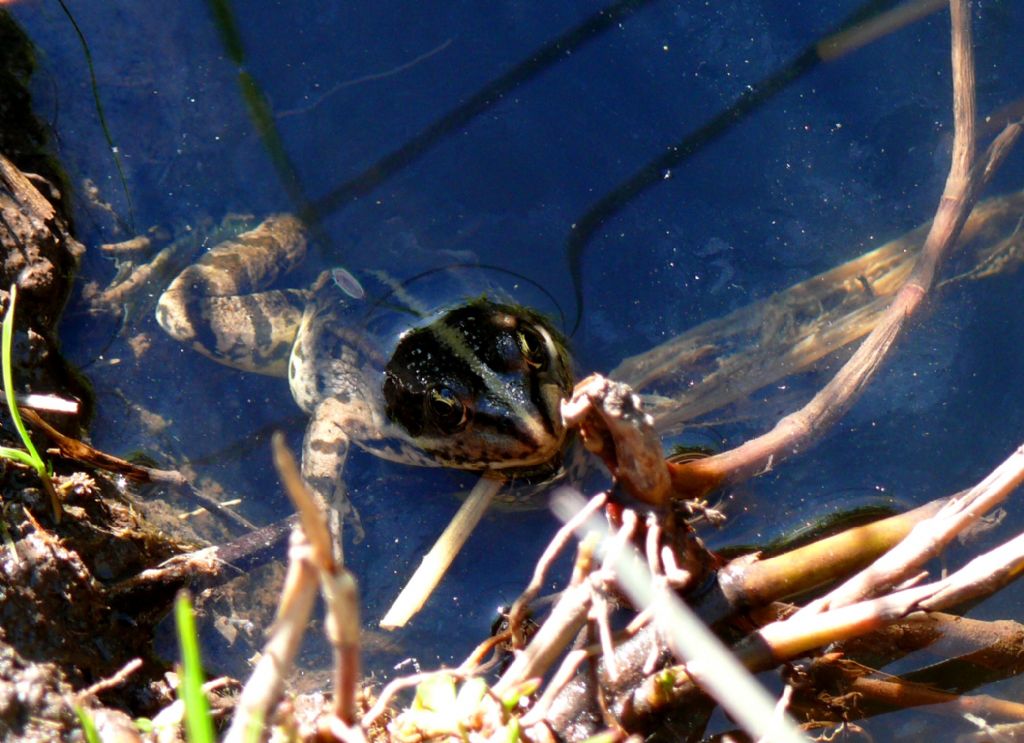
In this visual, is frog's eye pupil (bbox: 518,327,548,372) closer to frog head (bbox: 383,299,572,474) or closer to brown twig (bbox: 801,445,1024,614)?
frog head (bbox: 383,299,572,474)

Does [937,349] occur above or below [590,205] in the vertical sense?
below

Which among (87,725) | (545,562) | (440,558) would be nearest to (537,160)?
(440,558)

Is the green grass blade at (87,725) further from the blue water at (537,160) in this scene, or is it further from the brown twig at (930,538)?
the blue water at (537,160)

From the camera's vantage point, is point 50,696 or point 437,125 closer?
point 50,696

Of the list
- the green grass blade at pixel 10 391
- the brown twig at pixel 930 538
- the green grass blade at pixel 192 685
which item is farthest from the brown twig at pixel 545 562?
the green grass blade at pixel 10 391

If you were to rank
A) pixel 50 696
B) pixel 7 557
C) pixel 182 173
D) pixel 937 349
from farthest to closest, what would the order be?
1. pixel 182 173
2. pixel 937 349
3. pixel 7 557
4. pixel 50 696

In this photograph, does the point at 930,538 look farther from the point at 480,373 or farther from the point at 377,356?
the point at 377,356

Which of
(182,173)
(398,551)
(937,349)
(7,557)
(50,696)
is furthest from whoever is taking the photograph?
(182,173)

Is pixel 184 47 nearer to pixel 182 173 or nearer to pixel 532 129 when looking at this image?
pixel 182 173

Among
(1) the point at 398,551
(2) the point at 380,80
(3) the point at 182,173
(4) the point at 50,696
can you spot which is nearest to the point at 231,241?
(3) the point at 182,173
